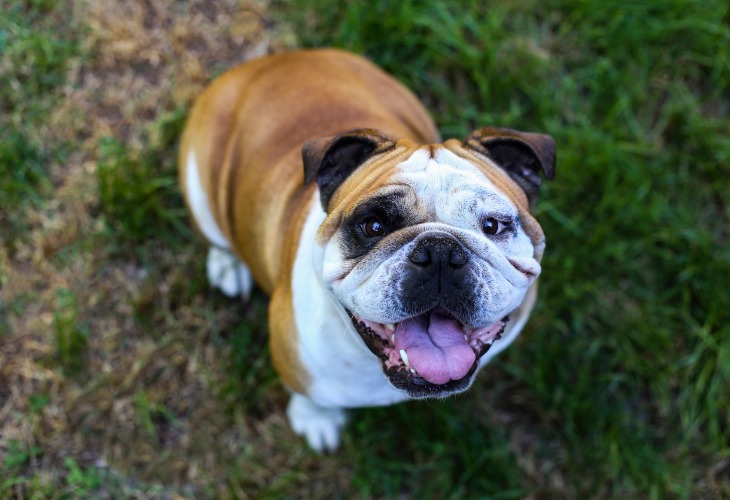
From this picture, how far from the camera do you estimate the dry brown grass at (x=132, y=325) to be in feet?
14.5

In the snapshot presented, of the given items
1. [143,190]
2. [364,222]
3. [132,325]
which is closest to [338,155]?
[364,222]

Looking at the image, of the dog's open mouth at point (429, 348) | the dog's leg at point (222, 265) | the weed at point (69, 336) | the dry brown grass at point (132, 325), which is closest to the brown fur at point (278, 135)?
the dog's leg at point (222, 265)

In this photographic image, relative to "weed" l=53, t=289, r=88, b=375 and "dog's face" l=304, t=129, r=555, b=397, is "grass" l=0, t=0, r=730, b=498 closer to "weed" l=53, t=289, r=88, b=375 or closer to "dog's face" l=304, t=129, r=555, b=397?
"weed" l=53, t=289, r=88, b=375

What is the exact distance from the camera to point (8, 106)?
4957 millimetres

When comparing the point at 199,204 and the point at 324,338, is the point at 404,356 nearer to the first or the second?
the point at 324,338

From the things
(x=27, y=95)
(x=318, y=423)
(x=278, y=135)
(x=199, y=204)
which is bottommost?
(x=318, y=423)

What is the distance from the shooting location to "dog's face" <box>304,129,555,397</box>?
272 cm

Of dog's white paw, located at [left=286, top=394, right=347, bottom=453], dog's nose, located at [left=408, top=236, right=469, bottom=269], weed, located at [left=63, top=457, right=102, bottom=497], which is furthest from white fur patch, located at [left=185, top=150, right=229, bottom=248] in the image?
dog's nose, located at [left=408, top=236, right=469, bottom=269]

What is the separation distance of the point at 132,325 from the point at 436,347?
2.50 metres

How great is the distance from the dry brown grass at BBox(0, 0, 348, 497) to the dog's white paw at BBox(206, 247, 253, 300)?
11 centimetres

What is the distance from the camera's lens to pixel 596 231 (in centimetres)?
487

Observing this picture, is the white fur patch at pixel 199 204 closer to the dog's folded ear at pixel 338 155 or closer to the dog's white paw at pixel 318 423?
the dog's white paw at pixel 318 423

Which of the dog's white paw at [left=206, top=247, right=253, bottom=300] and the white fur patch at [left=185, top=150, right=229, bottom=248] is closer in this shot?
the white fur patch at [left=185, top=150, right=229, bottom=248]

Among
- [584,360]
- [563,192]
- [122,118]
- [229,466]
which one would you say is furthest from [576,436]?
[122,118]
